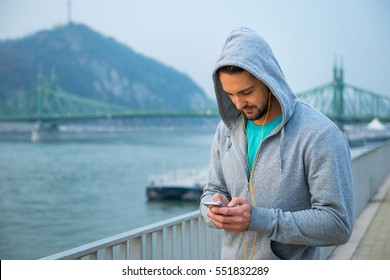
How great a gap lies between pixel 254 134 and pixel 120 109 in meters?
31.4

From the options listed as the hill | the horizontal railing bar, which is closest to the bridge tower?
the hill

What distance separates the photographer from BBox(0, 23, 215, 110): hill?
25.7 metres

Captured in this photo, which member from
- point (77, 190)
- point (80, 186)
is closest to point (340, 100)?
point (77, 190)

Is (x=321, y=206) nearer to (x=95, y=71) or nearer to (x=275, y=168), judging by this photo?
(x=275, y=168)

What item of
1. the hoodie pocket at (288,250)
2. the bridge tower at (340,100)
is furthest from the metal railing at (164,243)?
the bridge tower at (340,100)

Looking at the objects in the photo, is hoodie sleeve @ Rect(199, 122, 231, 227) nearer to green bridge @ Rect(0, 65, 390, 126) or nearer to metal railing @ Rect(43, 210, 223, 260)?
metal railing @ Rect(43, 210, 223, 260)

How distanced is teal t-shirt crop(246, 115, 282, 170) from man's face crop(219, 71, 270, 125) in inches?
1.3

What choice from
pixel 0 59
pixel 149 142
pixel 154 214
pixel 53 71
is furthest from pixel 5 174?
pixel 149 142

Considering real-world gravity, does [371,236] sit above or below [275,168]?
below

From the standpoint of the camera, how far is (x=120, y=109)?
3206 cm

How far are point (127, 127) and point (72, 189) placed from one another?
53.4ft

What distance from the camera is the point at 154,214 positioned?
509 inches

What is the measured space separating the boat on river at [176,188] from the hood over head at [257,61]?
12.2m
